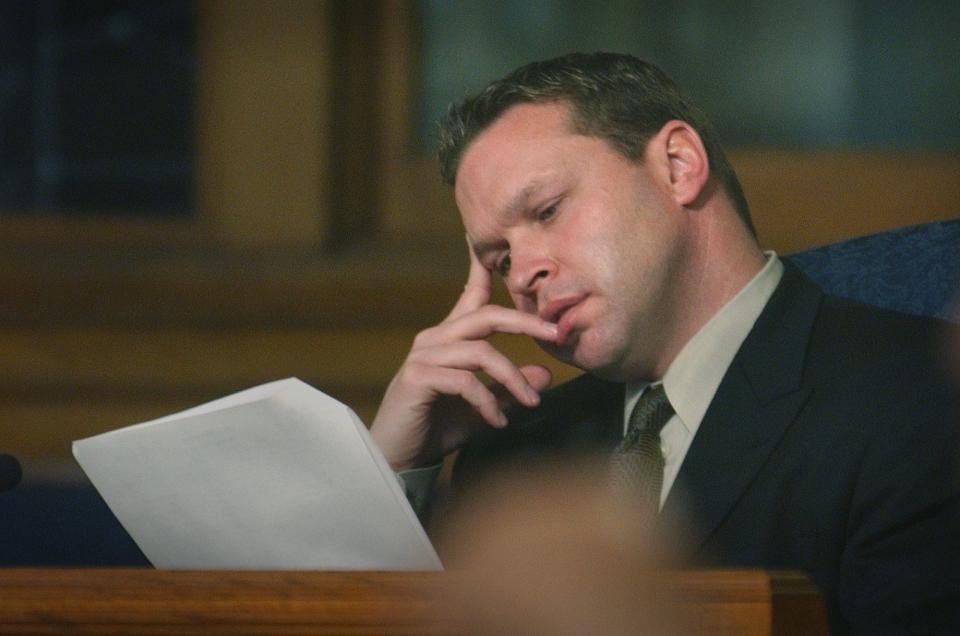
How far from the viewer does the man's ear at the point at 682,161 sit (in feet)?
3.91

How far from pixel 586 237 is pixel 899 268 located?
0.37 meters

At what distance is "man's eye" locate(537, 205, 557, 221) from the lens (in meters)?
1.16

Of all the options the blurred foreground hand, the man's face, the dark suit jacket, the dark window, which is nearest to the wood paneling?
the dark window

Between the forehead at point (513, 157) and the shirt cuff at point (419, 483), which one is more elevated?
the forehead at point (513, 157)

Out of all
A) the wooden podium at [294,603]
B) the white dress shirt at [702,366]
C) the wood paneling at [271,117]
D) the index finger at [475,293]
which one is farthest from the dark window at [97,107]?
the wooden podium at [294,603]

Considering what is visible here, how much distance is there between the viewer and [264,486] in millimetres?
913

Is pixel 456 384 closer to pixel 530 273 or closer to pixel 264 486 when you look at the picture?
pixel 530 273

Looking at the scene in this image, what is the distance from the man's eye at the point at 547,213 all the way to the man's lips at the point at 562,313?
8cm

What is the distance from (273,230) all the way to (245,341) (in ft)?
0.63

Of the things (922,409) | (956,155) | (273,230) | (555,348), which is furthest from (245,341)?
(922,409)

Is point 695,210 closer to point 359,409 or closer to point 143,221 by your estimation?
point 359,409

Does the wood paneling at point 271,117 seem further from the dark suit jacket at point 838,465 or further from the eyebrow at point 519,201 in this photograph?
the dark suit jacket at point 838,465

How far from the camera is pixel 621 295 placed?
114cm

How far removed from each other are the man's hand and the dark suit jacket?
178mm
